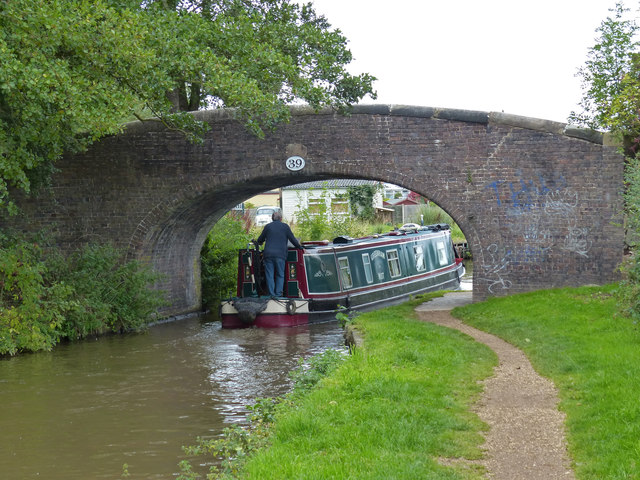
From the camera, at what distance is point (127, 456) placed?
6.30 meters

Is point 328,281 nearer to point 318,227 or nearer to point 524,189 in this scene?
point 524,189

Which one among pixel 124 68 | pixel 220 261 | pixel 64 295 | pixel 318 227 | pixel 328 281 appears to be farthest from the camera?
pixel 318 227

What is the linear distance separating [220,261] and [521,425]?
44.5ft

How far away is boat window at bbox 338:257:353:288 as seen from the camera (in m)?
15.2

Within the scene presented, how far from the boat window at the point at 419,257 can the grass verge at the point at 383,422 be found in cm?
958

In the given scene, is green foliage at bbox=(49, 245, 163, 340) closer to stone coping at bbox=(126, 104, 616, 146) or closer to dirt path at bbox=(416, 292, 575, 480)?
stone coping at bbox=(126, 104, 616, 146)

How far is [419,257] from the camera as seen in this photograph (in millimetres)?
18062

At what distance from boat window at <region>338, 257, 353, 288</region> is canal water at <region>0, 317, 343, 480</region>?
1.78m

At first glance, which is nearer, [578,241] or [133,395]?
[133,395]

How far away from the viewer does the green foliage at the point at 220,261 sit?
18.0 m

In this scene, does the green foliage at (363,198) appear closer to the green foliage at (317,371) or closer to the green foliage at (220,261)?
the green foliage at (220,261)

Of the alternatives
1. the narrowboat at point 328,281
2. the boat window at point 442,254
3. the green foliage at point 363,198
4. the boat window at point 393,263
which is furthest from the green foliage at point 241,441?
the green foliage at point 363,198

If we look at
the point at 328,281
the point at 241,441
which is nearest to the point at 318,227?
the point at 328,281

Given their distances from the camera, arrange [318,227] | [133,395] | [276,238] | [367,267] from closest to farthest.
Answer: [133,395] < [276,238] < [367,267] < [318,227]
